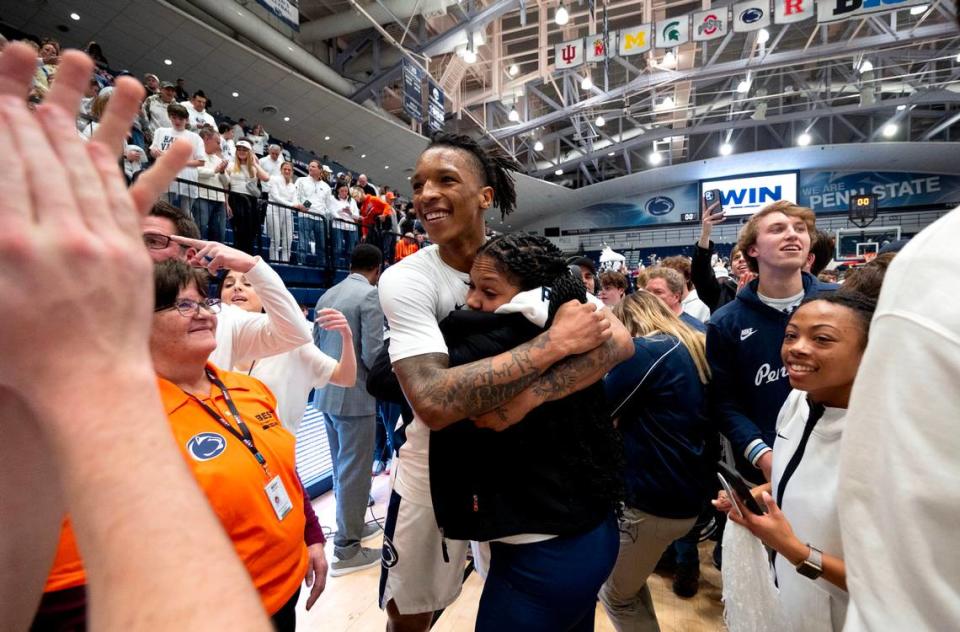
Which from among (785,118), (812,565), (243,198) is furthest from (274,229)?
(785,118)

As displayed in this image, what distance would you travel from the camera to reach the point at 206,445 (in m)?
1.23

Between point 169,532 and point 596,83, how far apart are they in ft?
62.6

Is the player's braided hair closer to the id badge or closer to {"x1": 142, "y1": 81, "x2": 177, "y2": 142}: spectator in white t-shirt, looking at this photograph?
the id badge

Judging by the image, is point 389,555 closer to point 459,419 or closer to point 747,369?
point 459,419

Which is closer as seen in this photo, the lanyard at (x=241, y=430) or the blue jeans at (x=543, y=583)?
the blue jeans at (x=543, y=583)

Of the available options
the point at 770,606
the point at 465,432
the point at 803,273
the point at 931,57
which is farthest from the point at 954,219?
the point at 931,57

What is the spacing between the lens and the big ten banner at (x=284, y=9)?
9.09 meters

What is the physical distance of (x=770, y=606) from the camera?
144 cm

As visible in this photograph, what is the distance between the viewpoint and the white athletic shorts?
149 cm

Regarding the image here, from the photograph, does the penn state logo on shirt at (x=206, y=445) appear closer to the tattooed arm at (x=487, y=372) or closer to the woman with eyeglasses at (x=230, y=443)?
the woman with eyeglasses at (x=230, y=443)

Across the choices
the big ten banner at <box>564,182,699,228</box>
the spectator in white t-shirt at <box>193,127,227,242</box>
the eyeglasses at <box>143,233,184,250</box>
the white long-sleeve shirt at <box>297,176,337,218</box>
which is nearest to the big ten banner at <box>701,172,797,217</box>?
the big ten banner at <box>564,182,699,228</box>

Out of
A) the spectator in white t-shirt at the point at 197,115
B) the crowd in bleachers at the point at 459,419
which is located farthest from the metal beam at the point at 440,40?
the crowd in bleachers at the point at 459,419

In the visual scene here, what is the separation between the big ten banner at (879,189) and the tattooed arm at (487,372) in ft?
75.1

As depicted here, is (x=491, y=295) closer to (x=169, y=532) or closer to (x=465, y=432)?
(x=465, y=432)
